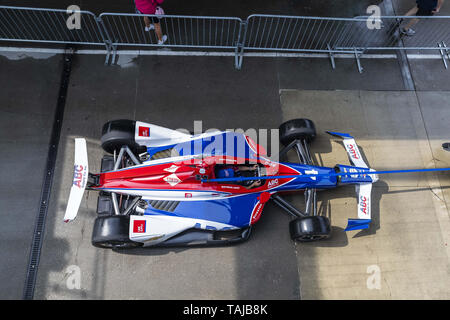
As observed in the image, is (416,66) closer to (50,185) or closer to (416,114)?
(416,114)

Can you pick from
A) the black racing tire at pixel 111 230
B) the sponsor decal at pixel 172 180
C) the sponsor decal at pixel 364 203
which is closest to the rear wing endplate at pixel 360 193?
the sponsor decal at pixel 364 203

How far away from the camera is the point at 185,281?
4.96m

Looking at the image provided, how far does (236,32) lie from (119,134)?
3.64 m

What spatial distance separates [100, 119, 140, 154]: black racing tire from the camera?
4910 millimetres

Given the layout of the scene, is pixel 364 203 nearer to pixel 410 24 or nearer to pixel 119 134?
pixel 119 134

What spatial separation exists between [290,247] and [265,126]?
89.0 inches

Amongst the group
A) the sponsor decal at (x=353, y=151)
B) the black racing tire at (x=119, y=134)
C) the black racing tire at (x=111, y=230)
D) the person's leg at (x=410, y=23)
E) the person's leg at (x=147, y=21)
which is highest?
the person's leg at (x=410, y=23)

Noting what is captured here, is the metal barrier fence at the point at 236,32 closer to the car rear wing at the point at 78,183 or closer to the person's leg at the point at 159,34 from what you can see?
the person's leg at the point at 159,34

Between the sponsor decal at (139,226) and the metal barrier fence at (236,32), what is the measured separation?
3608 millimetres

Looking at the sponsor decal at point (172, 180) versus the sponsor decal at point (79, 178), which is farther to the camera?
the sponsor decal at point (172, 180)

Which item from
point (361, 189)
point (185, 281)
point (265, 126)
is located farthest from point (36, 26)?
point (361, 189)

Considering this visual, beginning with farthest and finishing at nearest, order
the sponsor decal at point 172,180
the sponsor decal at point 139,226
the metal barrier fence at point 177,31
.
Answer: the metal barrier fence at point 177,31 → the sponsor decal at point 172,180 → the sponsor decal at point 139,226

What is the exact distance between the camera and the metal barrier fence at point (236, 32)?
646cm

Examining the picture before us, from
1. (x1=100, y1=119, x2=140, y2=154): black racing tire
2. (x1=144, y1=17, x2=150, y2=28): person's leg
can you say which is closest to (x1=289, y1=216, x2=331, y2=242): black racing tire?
(x1=100, y1=119, x2=140, y2=154): black racing tire
